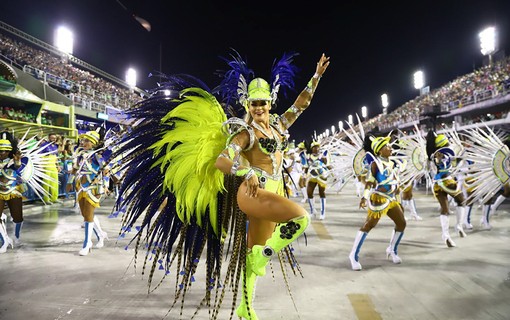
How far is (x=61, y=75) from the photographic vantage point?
80.6ft


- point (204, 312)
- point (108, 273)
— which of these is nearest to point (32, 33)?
point (108, 273)

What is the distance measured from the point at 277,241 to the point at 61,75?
2702 centimetres

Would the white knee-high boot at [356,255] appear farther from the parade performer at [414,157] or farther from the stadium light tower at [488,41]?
the stadium light tower at [488,41]

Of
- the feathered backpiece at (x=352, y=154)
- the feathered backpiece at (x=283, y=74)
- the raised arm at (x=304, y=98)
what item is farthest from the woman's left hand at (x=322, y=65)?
the feathered backpiece at (x=352, y=154)

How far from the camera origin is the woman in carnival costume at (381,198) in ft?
16.2

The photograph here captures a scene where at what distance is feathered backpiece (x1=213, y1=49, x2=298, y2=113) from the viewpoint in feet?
10.2

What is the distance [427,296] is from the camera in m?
3.76

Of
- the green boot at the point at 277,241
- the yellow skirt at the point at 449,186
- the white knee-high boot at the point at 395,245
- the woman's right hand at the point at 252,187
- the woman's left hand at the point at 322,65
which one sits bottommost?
the white knee-high boot at the point at 395,245

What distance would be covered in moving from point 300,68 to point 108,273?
3.81 meters

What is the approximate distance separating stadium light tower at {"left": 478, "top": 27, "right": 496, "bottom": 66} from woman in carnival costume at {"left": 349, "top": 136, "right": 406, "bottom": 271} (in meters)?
30.2

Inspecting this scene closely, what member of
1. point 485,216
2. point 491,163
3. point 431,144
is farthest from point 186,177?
point 485,216

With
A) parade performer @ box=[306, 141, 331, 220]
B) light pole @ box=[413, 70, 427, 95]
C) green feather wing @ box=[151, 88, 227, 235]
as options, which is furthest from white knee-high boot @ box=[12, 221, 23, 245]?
light pole @ box=[413, 70, 427, 95]

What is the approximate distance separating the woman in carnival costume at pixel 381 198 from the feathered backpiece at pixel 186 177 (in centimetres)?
261

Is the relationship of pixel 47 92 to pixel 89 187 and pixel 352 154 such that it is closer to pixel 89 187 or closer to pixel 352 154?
pixel 89 187
